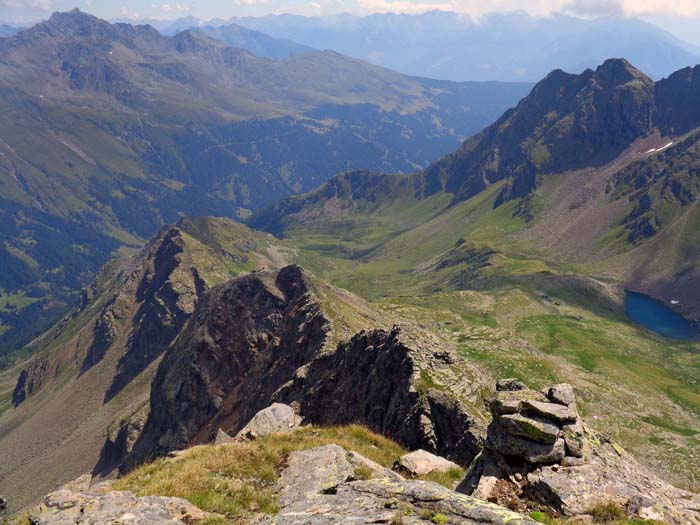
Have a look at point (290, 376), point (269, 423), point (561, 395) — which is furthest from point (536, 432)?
point (290, 376)

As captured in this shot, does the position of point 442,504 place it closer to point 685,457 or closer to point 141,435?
point 685,457

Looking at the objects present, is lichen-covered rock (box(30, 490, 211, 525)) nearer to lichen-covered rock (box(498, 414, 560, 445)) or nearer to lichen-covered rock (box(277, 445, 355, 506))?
lichen-covered rock (box(277, 445, 355, 506))

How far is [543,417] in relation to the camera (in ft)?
80.2

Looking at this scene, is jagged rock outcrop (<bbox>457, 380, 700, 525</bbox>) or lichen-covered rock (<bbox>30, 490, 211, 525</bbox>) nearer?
lichen-covered rock (<bbox>30, 490, 211, 525</bbox>)

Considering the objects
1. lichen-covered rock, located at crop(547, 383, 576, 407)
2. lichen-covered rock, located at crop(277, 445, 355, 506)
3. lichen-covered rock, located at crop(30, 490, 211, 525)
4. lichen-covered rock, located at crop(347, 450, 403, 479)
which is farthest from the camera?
lichen-covered rock, located at crop(547, 383, 576, 407)

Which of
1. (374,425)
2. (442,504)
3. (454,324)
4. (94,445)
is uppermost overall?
(442,504)

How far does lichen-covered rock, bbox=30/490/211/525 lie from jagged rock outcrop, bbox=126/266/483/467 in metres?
21.7

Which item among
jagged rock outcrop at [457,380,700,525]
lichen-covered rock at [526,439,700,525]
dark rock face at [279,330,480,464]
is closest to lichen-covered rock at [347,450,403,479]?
jagged rock outcrop at [457,380,700,525]

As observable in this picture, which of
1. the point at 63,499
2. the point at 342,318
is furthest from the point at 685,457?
the point at 63,499

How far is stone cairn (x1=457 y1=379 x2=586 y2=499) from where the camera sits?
2306 cm

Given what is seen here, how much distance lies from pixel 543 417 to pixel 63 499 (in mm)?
21174

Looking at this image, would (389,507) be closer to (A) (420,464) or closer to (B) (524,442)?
(B) (524,442)

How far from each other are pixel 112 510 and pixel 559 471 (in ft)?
61.3

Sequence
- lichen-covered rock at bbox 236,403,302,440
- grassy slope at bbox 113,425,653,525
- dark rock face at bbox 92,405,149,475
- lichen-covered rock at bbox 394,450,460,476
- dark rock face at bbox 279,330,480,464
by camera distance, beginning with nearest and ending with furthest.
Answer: grassy slope at bbox 113,425,653,525 < lichen-covered rock at bbox 394,450,460,476 < lichen-covered rock at bbox 236,403,302,440 < dark rock face at bbox 279,330,480,464 < dark rock face at bbox 92,405,149,475
